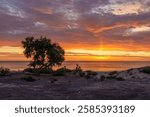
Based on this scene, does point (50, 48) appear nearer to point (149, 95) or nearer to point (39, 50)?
Answer: point (39, 50)

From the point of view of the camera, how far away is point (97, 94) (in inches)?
994

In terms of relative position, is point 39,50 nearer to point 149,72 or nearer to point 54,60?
point 54,60

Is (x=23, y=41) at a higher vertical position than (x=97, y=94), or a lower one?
higher

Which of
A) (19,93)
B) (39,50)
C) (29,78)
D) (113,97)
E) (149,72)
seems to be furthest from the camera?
(39,50)

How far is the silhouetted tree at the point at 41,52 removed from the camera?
52.3m

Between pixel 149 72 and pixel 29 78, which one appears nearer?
pixel 29 78

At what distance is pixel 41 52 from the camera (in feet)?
172

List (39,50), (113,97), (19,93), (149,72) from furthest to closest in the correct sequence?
1. (39,50)
2. (149,72)
3. (19,93)
4. (113,97)

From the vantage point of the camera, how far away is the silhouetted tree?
5231 centimetres

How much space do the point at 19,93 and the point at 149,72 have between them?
2467 cm

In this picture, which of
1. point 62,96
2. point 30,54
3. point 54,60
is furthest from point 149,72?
point 62,96

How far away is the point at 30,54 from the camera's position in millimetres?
52688

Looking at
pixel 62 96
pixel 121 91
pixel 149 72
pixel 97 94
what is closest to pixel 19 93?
pixel 62 96

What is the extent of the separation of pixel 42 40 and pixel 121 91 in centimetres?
2816
